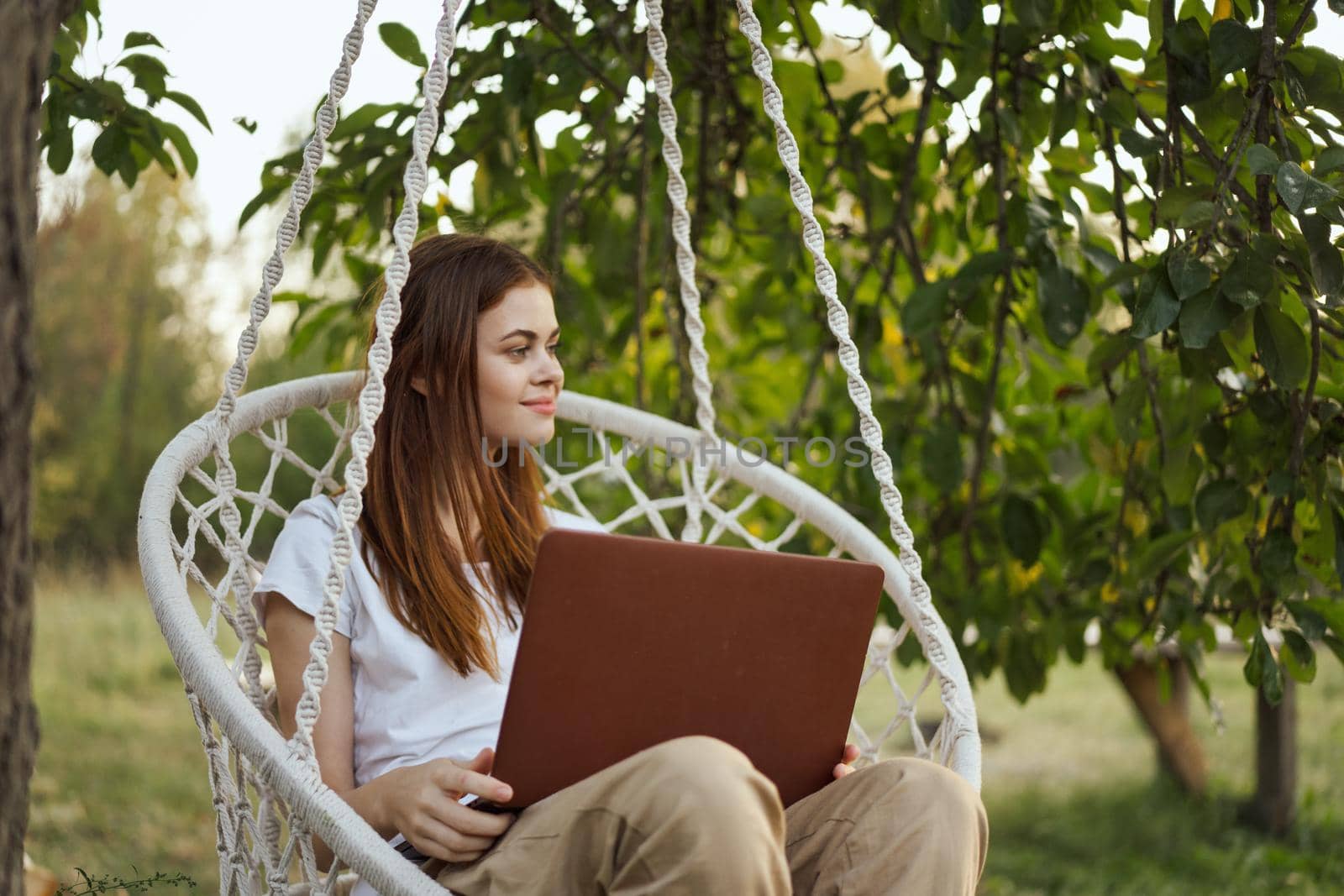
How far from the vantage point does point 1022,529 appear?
199 centimetres

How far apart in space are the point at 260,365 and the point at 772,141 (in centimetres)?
533

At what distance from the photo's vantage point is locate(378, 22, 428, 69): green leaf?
178 cm

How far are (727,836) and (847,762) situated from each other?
0.33 meters

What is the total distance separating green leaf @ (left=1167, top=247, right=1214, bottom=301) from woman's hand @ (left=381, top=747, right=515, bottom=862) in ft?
2.88

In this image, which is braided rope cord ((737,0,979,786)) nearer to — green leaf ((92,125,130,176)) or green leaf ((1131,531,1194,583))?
green leaf ((1131,531,1194,583))

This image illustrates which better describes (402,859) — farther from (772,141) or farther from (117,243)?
(117,243)

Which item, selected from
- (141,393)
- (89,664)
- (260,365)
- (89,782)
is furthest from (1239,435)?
(141,393)

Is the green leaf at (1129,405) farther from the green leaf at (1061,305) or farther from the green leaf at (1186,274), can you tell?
the green leaf at (1186,274)

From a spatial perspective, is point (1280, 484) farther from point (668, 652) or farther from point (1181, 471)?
point (668, 652)

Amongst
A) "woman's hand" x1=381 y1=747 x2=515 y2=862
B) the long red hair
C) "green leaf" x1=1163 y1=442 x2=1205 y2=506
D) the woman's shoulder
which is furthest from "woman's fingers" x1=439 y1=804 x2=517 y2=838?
"green leaf" x1=1163 y1=442 x2=1205 y2=506

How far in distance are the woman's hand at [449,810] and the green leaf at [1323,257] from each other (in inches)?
Answer: 37.9

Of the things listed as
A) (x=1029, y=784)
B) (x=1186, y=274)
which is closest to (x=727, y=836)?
(x=1186, y=274)

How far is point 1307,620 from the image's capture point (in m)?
1.54

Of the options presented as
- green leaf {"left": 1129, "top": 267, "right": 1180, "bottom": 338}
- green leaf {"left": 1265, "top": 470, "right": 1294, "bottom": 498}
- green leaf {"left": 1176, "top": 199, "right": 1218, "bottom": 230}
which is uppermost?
green leaf {"left": 1176, "top": 199, "right": 1218, "bottom": 230}
